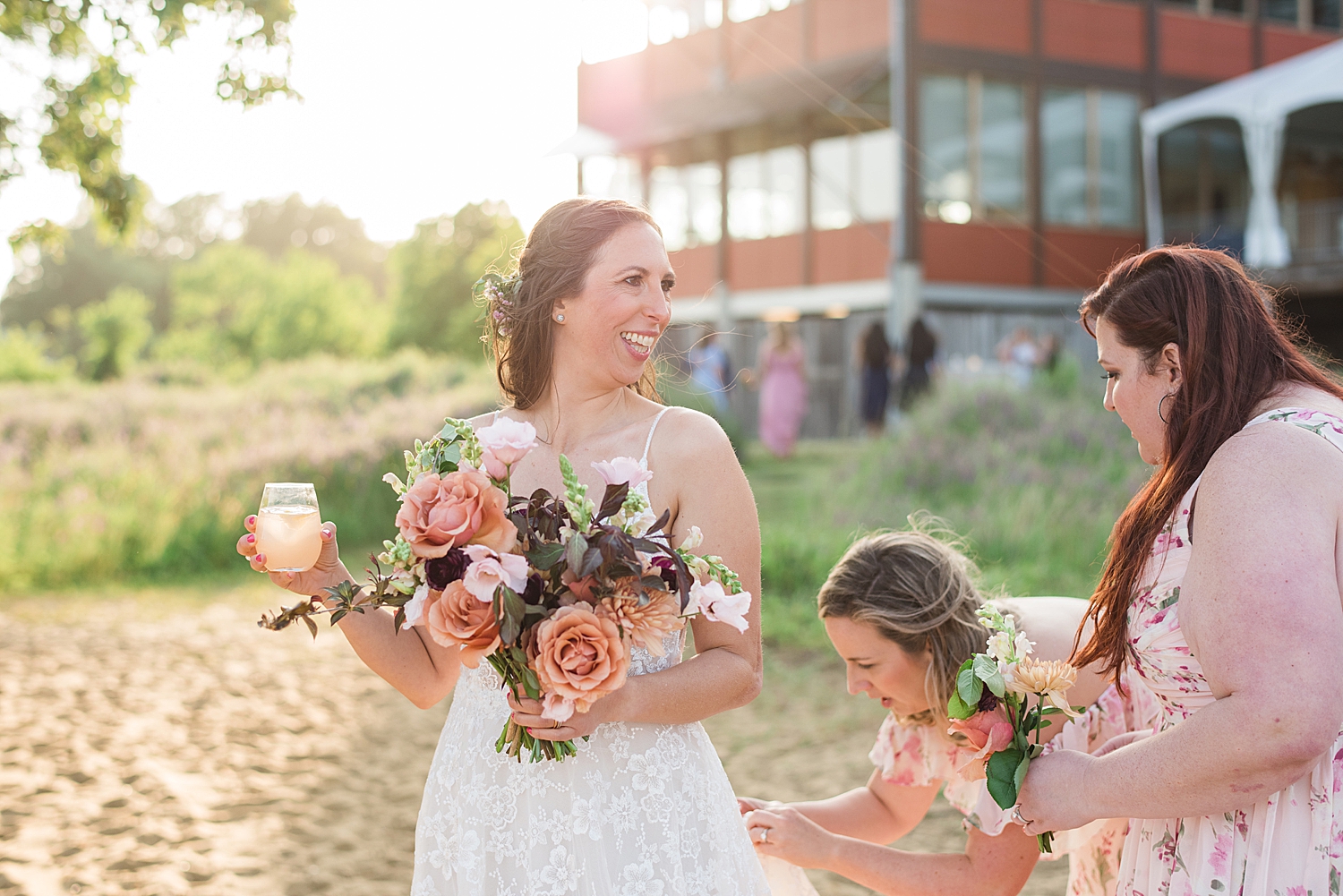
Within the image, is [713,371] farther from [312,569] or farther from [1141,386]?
[1141,386]

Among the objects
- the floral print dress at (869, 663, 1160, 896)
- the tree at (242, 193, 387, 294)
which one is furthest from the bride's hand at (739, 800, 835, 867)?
the tree at (242, 193, 387, 294)

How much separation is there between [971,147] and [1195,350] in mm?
18853

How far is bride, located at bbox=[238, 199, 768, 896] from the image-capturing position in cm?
214

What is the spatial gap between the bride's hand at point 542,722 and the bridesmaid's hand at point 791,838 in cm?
91

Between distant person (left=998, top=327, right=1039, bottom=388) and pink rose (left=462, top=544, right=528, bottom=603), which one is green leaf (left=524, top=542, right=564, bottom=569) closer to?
pink rose (left=462, top=544, right=528, bottom=603)

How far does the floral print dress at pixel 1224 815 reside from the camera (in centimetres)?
182

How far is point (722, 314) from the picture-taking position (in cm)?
2208

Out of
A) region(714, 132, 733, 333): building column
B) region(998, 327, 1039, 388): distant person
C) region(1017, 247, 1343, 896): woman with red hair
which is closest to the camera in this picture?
region(1017, 247, 1343, 896): woman with red hair

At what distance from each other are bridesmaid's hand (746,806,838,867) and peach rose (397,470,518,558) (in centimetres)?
118

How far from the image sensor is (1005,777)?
1.92 m

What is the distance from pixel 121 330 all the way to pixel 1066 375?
38684 millimetres

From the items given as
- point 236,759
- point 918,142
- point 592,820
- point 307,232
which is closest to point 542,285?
point 592,820

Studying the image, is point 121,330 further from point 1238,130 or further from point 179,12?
point 179,12

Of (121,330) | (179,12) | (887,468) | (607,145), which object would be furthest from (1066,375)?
(121,330)
